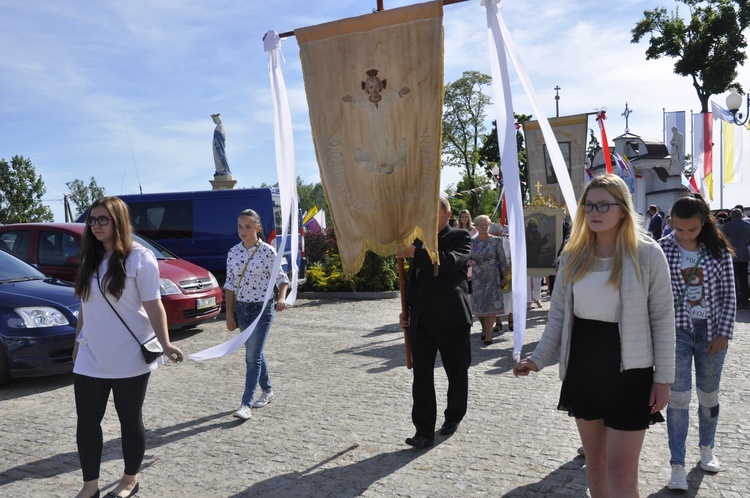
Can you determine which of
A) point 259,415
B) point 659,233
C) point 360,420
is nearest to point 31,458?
point 259,415

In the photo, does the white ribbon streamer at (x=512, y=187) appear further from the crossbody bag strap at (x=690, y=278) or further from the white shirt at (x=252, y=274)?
the white shirt at (x=252, y=274)

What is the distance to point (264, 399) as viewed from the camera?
6.36 meters

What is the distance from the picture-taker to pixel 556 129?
1459 cm

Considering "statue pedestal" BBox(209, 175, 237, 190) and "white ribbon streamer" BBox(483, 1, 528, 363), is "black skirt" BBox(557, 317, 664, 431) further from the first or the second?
"statue pedestal" BBox(209, 175, 237, 190)

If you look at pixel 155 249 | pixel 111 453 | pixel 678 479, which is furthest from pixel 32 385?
pixel 678 479

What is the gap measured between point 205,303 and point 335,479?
Result: 658 cm

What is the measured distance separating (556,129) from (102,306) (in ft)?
40.9

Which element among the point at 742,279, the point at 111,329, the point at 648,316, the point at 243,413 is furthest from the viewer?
the point at 742,279

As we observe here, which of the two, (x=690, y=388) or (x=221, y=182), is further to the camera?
(x=221, y=182)

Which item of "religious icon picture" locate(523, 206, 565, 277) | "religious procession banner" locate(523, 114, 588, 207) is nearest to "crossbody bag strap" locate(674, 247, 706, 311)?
"religious icon picture" locate(523, 206, 565, 277)

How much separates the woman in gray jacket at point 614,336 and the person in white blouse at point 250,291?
3332 millimetres

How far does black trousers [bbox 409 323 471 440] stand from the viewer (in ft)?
16.6

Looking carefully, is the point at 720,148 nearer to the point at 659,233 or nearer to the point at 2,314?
the point at 659,233

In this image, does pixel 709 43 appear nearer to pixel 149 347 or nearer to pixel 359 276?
pixel 359 276
